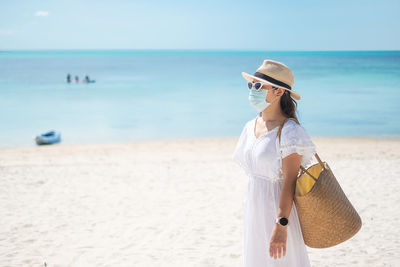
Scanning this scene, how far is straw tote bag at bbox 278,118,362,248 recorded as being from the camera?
2.29 m

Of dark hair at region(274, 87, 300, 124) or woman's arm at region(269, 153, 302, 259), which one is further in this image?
dark hair at region(274, 87, 300, 124)

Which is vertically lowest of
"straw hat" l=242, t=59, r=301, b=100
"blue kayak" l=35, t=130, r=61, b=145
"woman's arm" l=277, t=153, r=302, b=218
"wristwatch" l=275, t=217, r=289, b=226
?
"wristwatch" l=275, t=217, r=289, b=226

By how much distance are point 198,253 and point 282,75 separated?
10.3ft

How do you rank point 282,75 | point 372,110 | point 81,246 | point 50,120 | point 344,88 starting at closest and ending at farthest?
point 282,75, point 81,246, point 50,120, point 372,110, point 344,88

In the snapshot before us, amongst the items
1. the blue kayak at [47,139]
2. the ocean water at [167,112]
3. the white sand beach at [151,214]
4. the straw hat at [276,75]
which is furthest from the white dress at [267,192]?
the ocean water at [167,112]

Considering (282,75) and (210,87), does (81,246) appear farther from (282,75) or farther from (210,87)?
(210,87)

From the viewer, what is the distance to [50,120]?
23.3 metres

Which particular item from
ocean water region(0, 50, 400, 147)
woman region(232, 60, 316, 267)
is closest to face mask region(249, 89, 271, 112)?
woman region(232, 60, 316, 267)

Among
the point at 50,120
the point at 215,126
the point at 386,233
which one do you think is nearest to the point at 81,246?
the point at 386,233

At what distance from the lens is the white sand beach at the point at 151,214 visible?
15.5 feet

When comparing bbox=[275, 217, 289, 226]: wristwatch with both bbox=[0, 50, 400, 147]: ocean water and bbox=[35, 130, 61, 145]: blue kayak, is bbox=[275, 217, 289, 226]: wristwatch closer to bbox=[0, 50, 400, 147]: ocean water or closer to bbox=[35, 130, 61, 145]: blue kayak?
bbox=[35, 130, 61, 145]: blue kayak

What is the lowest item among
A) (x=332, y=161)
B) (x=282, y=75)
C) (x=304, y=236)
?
(x=304, y=236)

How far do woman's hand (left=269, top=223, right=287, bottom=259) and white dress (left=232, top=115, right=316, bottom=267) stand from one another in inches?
6.4

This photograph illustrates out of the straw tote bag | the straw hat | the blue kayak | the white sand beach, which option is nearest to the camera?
the straw tote bag
